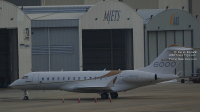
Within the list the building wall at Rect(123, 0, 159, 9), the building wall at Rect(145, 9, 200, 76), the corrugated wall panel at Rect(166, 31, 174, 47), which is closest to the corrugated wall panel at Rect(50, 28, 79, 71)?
the building wall at Rect(145, 9, 200, 76)

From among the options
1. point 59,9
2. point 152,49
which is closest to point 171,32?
point 152,49

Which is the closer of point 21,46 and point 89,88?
point 89,88

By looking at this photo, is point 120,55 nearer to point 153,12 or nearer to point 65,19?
point 153,12

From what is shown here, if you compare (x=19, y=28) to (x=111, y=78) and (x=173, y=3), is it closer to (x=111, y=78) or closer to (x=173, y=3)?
(x=111, y=78)

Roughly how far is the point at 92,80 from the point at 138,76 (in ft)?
14.2

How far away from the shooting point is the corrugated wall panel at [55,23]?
58031mm

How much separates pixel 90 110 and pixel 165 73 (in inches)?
407

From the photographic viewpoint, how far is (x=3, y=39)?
220 feet

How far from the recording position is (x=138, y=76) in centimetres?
3588

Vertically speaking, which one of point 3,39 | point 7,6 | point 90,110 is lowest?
point 90,110

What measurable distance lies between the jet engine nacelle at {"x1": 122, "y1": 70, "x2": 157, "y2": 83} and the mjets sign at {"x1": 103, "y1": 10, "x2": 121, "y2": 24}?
2324 cm

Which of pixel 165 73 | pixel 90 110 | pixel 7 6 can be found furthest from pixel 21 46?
pixel 90 110

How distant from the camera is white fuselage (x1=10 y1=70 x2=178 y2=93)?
35.8 m

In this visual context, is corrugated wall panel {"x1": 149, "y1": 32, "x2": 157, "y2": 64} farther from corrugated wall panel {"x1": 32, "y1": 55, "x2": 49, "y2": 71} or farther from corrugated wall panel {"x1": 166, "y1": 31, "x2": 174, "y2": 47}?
corrugated wall panel {"x1": 32, "y1": 55, "x2": 49, "y2": 71}
